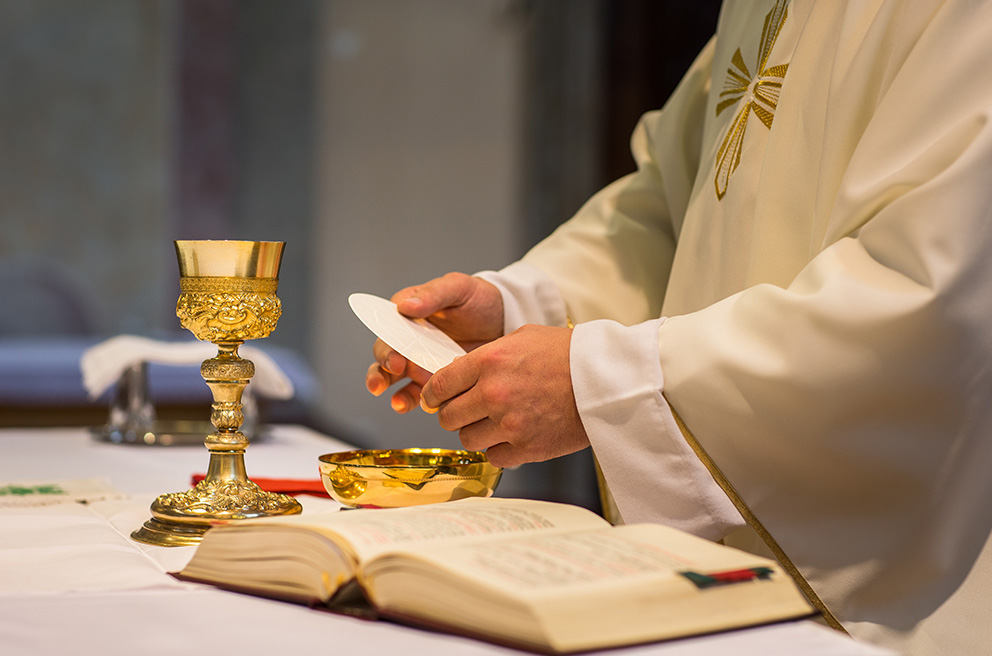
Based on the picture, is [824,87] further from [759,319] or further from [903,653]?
[903,653]

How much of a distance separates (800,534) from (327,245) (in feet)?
17.7

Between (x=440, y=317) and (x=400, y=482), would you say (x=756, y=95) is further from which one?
(x=400, y=482)

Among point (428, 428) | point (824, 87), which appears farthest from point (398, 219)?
point (824, 87)

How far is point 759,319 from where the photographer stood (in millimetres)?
1106

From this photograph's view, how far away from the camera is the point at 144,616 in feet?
2.77

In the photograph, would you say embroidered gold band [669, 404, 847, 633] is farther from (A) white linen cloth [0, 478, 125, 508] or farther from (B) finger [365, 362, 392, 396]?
(A) white linen cloth [0, 478, 125, 508]

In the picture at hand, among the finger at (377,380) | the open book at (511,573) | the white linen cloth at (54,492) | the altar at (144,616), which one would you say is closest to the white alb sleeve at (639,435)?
Result: the open book at (511,573)

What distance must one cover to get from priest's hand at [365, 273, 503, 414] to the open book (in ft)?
1.90

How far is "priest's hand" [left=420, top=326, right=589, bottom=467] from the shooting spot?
119cm

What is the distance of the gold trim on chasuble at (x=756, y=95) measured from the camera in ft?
4.83

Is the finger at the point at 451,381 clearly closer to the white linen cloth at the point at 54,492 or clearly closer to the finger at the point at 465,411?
the finger at the point at 465,411

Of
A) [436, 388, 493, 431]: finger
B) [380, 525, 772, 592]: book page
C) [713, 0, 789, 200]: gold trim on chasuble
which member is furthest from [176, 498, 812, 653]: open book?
[713, 0, 789, 200]: gold trim on chasuble

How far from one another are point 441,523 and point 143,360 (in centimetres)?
150

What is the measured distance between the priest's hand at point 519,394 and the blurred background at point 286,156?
455cm
